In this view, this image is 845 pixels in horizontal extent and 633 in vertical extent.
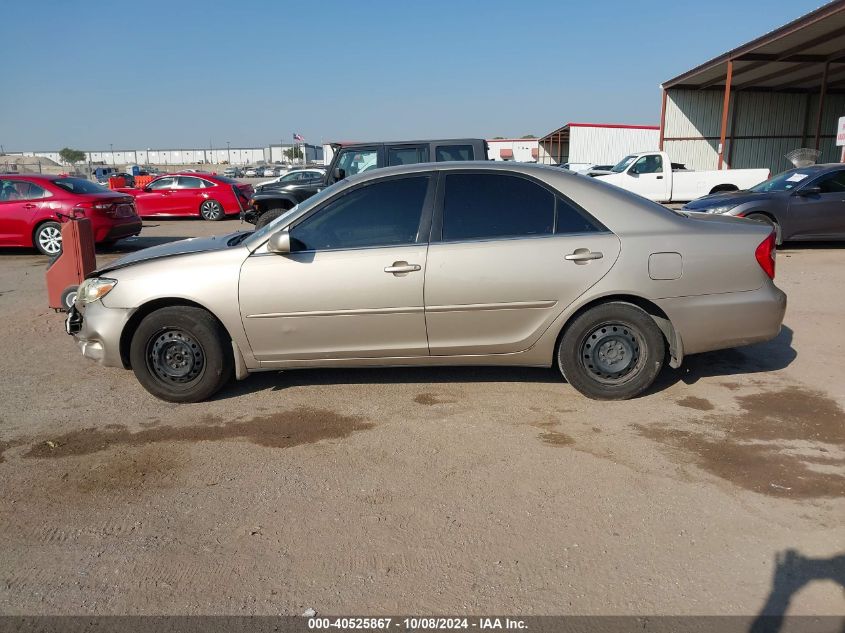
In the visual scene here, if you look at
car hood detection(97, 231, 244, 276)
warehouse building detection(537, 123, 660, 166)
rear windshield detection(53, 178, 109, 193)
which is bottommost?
car hood detection(97, 231, 244, 276)

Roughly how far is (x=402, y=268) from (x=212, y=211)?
16.0 metres

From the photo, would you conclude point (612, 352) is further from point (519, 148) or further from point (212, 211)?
point (519, 148)

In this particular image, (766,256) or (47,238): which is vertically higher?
(766,256)

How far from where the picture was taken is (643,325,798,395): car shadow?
5027 mm

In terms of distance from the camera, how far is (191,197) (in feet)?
61.6

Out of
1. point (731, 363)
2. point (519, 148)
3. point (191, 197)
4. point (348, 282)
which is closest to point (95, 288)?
point (348, 282)

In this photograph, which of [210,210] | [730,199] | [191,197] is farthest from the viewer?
[210,210]

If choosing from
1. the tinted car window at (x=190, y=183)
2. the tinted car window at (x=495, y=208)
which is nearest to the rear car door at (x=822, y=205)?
the tinted car window at (x=495, y=208)

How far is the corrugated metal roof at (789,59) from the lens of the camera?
17375 mm

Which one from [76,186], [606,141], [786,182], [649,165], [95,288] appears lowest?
[95,288]

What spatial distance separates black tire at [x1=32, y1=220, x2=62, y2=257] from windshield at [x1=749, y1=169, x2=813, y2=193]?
12.7 m

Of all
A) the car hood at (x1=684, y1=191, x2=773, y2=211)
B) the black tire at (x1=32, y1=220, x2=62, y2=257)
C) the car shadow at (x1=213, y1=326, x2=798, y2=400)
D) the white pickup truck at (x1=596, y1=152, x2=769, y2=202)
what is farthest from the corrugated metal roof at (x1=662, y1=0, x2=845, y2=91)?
the black tire at (x1=32, y1=220, x2=62, y2=257)

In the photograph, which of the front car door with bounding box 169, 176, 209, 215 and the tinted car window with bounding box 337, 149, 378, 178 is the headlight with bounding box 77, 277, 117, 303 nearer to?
the tinted car window with bounding box 337, 149, 378, 178

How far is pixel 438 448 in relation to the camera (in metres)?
3.91
